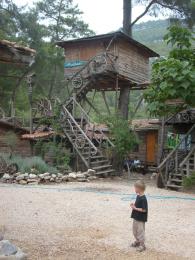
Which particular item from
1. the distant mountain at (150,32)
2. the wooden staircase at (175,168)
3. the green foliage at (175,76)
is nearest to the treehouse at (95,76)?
the wooden staircase at (175,168)

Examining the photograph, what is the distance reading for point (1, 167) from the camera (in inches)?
676

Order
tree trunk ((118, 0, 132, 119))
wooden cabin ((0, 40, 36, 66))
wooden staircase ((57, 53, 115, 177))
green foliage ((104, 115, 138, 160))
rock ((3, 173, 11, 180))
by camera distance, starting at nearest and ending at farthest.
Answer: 1. wooden cabin ((0, 40, 36, 66))
2. rock ((3, 173, 11, 180))
3. green foliage ((104, 115, 138, 160))
4. wooden staircase ((57, 53, 115, 177))
5. tree trunk ((118, 0, 132, 119))

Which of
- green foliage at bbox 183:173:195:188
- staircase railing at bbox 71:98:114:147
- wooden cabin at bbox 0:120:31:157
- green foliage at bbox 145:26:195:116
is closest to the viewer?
green foliage at bbox 145:26:195:116

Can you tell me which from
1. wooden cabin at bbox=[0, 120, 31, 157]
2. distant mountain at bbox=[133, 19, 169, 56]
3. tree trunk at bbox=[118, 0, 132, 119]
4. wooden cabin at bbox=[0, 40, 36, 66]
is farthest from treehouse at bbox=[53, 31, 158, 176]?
distant mountain at bbox=[133, 19, 169, 56]

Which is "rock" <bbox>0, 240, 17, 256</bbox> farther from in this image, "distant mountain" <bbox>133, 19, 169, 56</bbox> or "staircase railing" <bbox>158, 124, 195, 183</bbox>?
"distant mountain" <bbox>133, 19, 169, 56</bbox>

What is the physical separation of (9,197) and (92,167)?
7.32 m

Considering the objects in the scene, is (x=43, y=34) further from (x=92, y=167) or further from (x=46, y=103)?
(x=92, y=167)

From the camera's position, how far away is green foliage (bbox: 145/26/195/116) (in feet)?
37.8

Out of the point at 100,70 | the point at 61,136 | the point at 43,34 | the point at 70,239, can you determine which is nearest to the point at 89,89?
the point at 100,70

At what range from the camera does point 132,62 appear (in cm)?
2473

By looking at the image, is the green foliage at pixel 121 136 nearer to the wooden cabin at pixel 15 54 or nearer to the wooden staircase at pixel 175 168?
the wooden staircase at pixel 175 168

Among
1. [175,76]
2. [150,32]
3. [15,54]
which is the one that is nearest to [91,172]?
[175,76]

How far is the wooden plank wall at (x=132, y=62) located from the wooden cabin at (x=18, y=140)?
20.7 feet

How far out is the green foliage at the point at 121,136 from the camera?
757 inches
